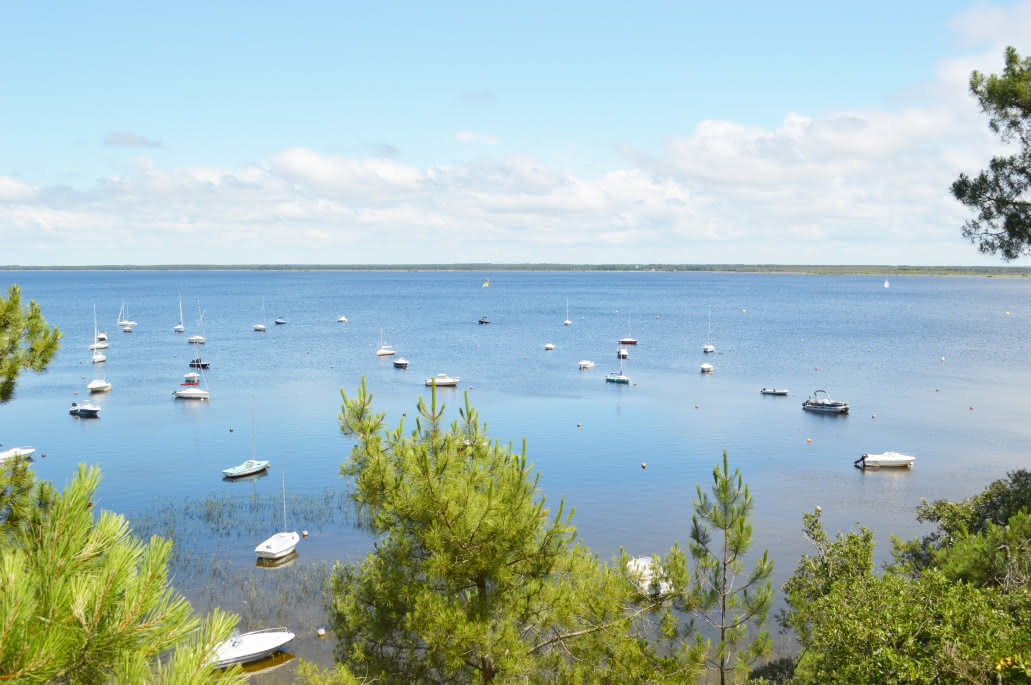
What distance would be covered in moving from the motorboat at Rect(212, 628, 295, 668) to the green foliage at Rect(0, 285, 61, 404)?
1321 centimetres

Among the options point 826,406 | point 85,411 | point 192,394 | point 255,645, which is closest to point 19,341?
point 255,645

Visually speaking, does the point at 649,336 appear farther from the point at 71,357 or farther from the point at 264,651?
the point at 264,651

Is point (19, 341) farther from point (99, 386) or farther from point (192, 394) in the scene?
point (99, 386)

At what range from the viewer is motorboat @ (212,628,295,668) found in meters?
23.6

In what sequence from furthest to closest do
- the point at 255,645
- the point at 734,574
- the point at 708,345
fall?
the point at 708,345, the point at 255,645, the point at 734,574

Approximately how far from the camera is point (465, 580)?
12977 mm

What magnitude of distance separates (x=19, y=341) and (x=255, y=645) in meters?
14.9

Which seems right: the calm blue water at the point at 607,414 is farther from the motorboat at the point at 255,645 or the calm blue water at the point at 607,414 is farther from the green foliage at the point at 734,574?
the green foliage at the point at 734,574

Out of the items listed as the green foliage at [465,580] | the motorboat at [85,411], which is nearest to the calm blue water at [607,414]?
the motorboat at [85,411]

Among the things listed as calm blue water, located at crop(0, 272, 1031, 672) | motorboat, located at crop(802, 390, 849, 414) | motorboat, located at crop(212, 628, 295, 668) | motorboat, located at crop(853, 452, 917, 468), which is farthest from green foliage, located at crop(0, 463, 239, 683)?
motorboat, located at crop(802, 390, 849, 414)

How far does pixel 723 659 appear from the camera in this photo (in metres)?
17.0

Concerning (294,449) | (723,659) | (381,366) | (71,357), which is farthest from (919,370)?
(71,357)

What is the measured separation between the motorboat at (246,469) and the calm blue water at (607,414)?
0.88 meters

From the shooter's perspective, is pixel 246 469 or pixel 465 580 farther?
pixel 246 469
